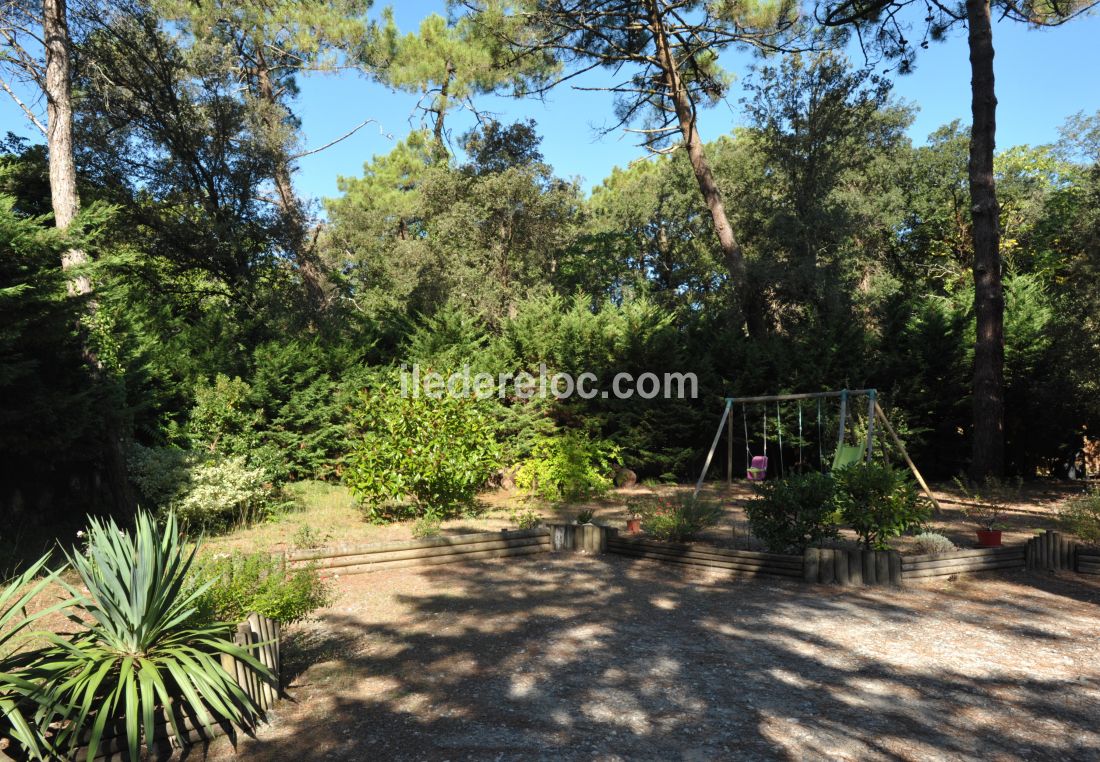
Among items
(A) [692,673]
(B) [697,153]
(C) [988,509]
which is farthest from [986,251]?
(A) [692,673]

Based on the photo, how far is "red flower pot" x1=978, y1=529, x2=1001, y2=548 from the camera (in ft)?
20.9

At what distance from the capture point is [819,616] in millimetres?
4918

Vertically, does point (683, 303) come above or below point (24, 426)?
above

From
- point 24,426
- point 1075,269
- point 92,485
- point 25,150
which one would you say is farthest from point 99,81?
point 1075,269

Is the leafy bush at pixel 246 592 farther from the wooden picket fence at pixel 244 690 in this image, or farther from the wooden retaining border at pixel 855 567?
the wooden retaining border at pixel 855 567

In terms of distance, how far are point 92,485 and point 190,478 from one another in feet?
3.81

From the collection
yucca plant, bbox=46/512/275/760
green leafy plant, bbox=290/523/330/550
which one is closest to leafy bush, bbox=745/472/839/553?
A: green leafy plant, bbox=290/523/330/550

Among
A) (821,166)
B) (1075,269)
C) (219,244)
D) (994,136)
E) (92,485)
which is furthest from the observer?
(821,166)

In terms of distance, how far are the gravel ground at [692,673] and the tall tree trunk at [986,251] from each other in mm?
5552

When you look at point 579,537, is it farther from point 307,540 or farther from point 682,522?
point 307,540

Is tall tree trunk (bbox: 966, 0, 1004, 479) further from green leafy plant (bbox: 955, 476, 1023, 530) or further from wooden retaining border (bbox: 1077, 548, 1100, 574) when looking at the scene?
wooden retaining border (bbox: 1077, 548, 1100, 574)

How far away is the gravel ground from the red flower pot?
49 cm

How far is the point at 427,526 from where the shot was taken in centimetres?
761

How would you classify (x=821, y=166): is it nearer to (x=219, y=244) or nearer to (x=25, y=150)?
(x=219, y=244)
